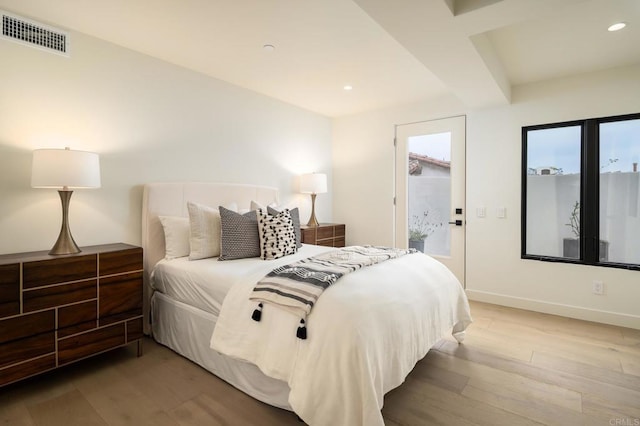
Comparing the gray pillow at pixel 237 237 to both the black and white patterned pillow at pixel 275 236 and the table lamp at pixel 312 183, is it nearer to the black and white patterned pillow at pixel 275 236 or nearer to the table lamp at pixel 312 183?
the black and white patterned pillow at pixel 275 236

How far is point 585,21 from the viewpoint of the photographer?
227cm

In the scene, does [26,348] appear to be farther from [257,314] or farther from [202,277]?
[257,314]

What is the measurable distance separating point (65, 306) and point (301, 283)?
156 cm

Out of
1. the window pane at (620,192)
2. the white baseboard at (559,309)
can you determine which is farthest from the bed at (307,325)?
the window pane at (620,192)

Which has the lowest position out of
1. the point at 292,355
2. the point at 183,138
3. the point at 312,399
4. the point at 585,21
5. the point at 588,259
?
the point at 312,399

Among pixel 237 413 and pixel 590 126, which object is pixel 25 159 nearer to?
pixel 237 413

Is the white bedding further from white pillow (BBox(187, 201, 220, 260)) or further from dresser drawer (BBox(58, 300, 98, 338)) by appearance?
dresser drawer (BBox(58, 300, 98, 338))

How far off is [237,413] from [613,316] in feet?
11.6

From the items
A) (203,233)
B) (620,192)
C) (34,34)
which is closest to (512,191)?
(620,192)

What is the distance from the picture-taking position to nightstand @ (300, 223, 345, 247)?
3977mm

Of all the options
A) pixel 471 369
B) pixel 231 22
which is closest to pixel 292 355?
pixel 471 369

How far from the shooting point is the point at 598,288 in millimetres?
3139

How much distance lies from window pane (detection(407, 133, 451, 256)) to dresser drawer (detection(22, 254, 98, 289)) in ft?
11.6

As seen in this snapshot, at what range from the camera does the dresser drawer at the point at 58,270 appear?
1.89 metres
